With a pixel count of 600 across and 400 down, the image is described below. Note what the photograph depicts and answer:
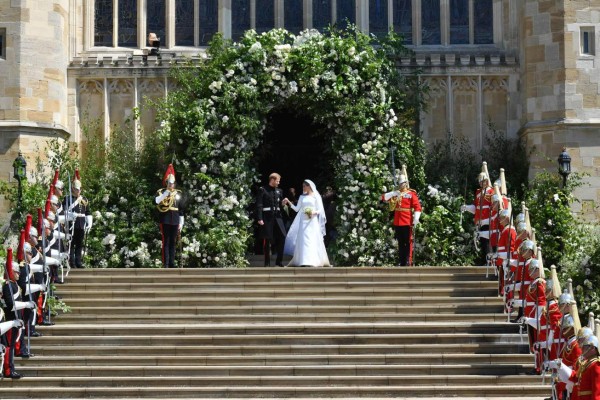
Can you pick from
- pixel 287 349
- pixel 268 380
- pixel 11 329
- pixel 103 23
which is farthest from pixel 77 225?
pixel 103 23

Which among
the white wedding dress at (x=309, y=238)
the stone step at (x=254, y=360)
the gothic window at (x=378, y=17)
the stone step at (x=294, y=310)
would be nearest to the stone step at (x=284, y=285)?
the stone step at (x=294, y=310)

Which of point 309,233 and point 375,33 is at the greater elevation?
point 375,33

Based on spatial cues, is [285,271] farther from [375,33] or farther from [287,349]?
[375,33]

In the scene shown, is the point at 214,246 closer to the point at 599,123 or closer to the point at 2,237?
the point at 2,237

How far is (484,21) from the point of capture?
29.6m

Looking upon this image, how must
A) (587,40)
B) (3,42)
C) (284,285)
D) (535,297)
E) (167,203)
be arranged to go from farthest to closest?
1. (3,42)
2. (587,40)
3. (167,203)
4. (284,285)
5. (535,297)

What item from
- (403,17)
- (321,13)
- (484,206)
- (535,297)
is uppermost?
(321,13)

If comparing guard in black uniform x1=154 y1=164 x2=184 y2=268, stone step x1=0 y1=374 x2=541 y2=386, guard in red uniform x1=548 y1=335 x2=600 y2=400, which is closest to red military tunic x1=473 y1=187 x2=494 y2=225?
stone step x1=0 y1=374 x2=541 y2=386

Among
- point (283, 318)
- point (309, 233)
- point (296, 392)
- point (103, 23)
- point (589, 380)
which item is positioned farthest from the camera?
point (103, 23)

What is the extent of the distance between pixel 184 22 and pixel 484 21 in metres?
6.12

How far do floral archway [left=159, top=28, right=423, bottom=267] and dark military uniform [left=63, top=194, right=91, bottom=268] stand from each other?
2462 mm

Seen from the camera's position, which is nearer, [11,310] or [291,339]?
[11,310]

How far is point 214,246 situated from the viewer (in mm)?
26672

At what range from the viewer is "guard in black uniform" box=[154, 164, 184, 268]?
25266 mm
